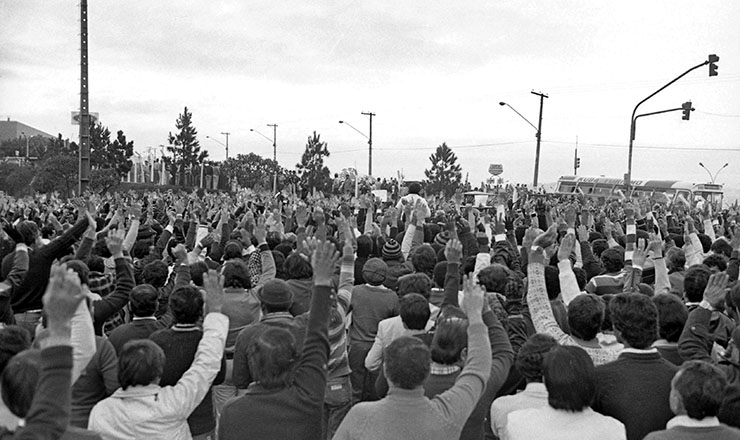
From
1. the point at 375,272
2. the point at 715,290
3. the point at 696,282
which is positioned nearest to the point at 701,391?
the point at 715,290

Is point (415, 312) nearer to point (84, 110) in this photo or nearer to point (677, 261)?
point (677, 261)

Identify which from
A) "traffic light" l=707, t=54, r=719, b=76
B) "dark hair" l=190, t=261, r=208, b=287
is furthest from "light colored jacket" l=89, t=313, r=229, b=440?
"traffic light" l=707, t=54, r=719, b=76

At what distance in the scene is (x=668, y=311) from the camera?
4.46 metres

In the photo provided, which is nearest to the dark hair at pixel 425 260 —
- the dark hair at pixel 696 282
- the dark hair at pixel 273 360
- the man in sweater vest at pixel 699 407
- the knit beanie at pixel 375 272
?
the knit beanie at pixel 375 272

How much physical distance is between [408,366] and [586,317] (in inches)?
62.4

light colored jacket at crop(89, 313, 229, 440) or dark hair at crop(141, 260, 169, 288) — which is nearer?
light colored jacket at crop(89, 313, 229, 440)

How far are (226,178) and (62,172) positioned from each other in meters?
27.5

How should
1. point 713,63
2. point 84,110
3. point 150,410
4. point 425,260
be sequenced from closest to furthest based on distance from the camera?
point 150,410, point 425,260, point 713,63, point 84,110

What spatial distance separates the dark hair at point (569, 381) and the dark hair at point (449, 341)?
2.12 feet

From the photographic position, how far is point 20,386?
287 cm

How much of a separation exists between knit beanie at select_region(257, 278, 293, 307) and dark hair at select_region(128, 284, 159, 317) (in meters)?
0.77

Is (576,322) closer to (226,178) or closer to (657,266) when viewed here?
(657,266)

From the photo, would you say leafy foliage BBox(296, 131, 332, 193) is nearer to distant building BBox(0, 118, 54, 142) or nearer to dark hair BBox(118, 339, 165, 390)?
dark hair BBox(118, 339, 165, 390)

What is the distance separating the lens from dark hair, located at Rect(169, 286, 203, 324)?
4410 millimetres
